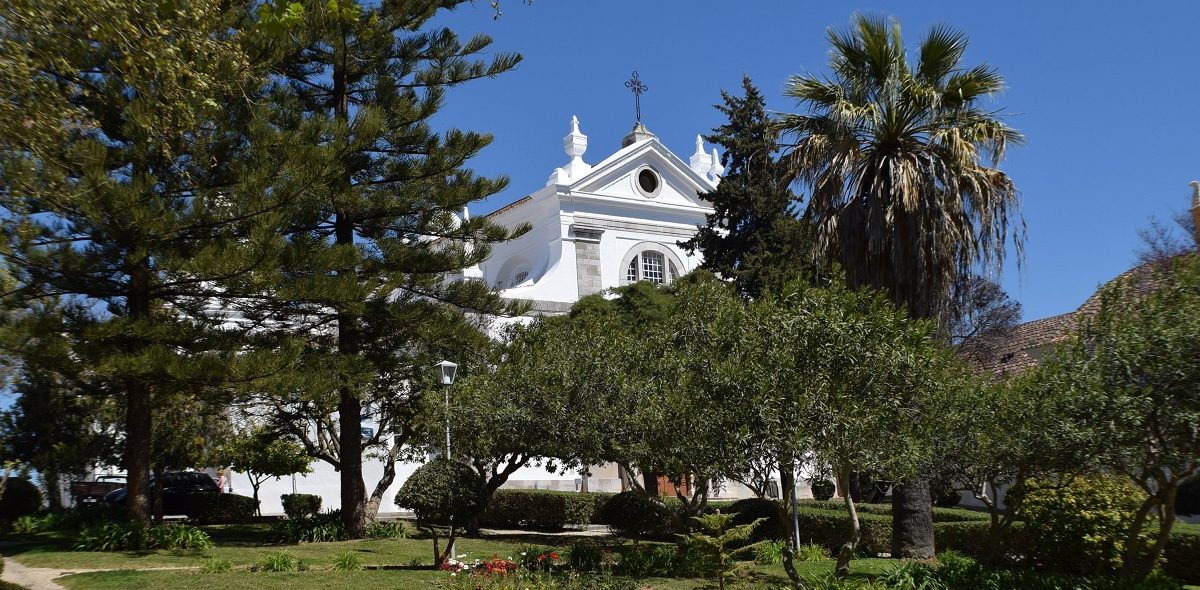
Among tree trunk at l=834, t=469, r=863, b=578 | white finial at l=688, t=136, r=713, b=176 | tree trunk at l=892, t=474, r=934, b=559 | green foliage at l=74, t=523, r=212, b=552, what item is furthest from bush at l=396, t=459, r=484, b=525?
white finial at l=688, t=136, r=713, b=176

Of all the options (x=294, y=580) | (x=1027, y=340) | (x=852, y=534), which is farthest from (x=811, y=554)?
(x=1027, y=340)

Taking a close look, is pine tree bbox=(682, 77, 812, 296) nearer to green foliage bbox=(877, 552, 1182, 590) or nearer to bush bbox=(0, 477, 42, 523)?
green foliage bbox=(877, 552, 1182, 590)

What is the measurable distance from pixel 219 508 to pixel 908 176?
19.8 meters

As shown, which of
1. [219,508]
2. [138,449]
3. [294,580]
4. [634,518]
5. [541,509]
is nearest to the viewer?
[294,580]

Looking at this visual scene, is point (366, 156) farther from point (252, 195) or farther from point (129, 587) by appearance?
point (129, 587)

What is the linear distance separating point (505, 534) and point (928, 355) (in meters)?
13.9

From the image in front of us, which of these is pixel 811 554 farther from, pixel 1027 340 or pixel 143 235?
pixel 1027 340

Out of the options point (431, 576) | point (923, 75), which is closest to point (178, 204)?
point (431, 576)

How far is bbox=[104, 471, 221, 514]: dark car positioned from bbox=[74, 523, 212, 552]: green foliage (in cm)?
904

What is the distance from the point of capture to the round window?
37625mm

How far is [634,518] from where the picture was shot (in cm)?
2038

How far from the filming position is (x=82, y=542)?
52.8 ft

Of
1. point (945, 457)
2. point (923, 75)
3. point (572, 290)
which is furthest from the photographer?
point (572, 290)

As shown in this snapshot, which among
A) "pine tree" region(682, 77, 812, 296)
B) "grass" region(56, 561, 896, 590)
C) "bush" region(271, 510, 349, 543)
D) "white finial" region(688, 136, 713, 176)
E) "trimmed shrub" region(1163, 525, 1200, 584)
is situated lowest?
"trimmed shrub" region(1163, 525, 1200, 584)
